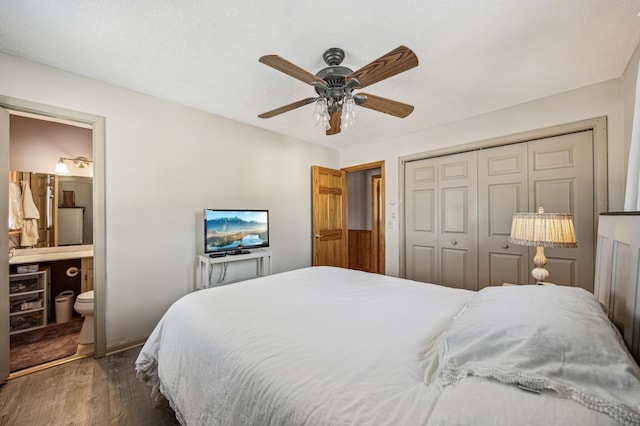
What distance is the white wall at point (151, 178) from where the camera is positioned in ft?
7.49

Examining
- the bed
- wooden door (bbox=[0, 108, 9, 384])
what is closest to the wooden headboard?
the bed

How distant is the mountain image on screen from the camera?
9.48 ft

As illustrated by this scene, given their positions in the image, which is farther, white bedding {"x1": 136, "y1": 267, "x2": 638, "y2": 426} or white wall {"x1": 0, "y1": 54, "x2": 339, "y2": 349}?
white wall {"x1": 0, "y1": 54, "x2": 339, "y2": 349}

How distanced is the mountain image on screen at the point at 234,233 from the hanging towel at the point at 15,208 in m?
2.24

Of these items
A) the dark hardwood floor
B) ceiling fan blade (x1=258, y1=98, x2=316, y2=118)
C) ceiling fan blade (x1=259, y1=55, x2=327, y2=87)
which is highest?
ceiling fan blade (x1=259, y1=55, x2=327, y2=87)

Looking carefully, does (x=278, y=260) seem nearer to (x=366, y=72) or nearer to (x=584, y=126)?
(x=366, y=72)

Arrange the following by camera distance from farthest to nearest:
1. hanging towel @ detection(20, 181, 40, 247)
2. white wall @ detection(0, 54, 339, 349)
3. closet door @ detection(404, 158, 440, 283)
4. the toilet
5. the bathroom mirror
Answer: closet door @ detection(404, 158, 440, 283)
the bathroom mirror
hanging towel @ detection(20, 181, 40, 247)
the toilet
white wall @ detection(0, 54, 339, 349)

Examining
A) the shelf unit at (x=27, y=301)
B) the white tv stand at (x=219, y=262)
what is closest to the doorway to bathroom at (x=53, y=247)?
the shelf unit at (x=27, y=301)

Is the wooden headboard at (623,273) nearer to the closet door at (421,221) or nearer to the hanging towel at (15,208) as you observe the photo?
the closet door at (421,221)

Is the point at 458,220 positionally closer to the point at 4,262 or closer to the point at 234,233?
the point at 234,233

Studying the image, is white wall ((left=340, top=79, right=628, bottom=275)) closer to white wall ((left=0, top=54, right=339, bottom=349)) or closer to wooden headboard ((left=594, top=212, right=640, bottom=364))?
wooden headboard ((left=594, top=212, right=640, bottom=364))

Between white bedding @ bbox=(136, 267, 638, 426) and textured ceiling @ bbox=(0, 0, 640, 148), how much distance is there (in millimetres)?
1756

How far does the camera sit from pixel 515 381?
2.27 feet

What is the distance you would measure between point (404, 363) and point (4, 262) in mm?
2910
